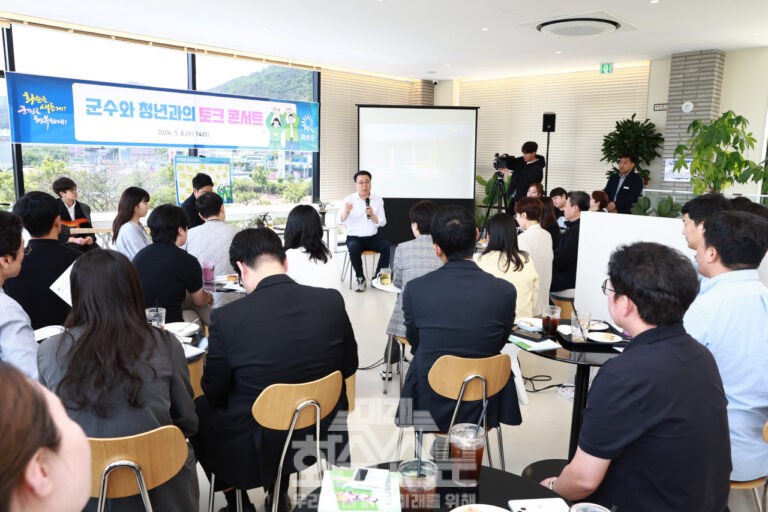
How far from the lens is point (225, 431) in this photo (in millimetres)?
2053

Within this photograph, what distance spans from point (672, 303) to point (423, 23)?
5.37 m

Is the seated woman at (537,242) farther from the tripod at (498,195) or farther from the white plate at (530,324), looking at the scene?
the tripod at (498,195)

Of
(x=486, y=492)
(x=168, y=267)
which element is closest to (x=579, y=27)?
(x=168, y=267)

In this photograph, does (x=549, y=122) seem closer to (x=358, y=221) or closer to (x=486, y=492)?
(x=358, y=221)

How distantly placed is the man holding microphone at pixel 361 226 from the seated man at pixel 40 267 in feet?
13.1

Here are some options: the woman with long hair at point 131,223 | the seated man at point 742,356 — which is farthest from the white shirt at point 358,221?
the seated man at point 742,356

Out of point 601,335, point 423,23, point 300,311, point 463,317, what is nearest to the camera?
point 300,311

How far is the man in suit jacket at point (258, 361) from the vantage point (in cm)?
196

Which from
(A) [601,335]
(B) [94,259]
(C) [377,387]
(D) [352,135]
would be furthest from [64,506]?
(D) [352,135]

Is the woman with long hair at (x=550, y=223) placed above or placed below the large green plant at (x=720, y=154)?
below

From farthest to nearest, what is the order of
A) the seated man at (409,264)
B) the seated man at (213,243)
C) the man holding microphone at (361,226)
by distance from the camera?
the man holding microphone at (361,226)
the seated man at (213,243)
the seated man at (409,264)

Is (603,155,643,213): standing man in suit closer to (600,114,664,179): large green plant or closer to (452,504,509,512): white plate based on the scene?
(600,114,664,179): large green plant

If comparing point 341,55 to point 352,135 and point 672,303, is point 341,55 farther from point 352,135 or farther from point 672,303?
point 672,303

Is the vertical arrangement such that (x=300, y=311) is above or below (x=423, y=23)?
below
